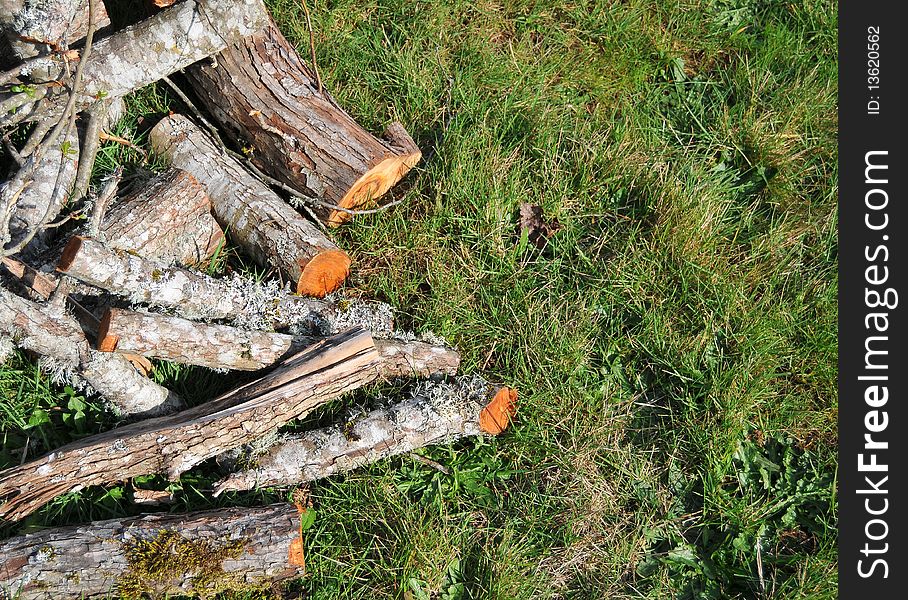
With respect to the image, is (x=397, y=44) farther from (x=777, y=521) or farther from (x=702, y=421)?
(x=777, y=521)

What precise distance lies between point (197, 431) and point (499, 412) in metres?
1.36

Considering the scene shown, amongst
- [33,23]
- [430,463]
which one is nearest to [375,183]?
[430,463]

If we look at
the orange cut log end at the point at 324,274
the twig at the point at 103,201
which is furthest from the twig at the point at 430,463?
the twig at the point at 103,201

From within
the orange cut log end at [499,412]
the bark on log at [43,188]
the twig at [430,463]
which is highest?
the bark on log at [43,188]

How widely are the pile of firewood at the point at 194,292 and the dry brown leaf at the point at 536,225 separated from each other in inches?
26.7

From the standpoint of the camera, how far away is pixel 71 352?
296cm

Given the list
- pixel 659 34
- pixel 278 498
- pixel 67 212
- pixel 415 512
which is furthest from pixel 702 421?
pixel 67 212

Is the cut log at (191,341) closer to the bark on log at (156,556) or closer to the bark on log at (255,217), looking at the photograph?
the bark on log at (255,217)

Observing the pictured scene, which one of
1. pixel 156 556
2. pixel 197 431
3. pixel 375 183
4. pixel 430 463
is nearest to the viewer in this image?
pixel 156 556

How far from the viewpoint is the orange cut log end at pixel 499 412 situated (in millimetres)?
3357

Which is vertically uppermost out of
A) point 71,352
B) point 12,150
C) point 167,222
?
point 12,150

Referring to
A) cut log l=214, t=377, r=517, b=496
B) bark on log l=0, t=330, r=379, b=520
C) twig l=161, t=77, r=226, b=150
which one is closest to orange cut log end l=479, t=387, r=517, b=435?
cut log l=214, t=377, r=517, b=496

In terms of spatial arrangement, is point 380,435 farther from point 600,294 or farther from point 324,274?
point 600,294

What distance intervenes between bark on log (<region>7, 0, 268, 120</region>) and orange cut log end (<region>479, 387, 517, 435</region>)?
6.87 ft
